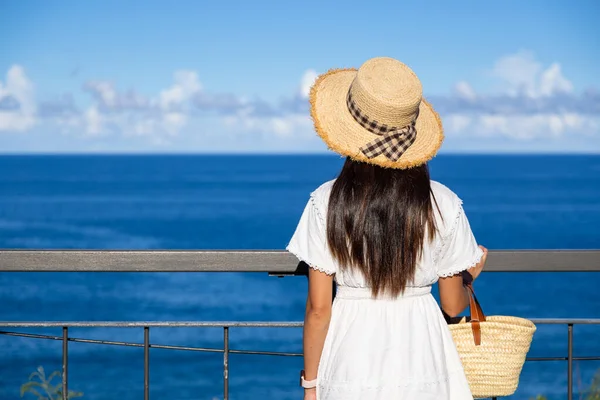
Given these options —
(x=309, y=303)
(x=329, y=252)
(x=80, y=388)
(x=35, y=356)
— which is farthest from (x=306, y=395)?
(x=35, y=356)

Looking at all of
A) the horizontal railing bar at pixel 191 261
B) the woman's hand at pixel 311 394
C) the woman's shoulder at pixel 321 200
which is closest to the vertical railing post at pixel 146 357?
→ the horizontal railing bar at pixel 191 261

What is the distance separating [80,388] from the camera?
24.7 m

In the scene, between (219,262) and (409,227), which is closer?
(409,227)

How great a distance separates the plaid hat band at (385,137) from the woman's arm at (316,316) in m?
0.34

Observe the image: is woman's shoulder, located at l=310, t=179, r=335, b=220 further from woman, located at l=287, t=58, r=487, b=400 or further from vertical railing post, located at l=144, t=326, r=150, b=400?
vertical railing post, located at l=144, t=326, r=150, b=400

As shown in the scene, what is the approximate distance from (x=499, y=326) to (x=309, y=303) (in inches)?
20.4

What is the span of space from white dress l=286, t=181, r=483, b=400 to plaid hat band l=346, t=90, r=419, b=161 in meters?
0.14

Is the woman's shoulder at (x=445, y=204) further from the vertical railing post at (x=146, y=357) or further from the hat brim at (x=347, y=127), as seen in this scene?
the vertical railing post at (x=146, y=357)

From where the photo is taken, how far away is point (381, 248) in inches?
80.9

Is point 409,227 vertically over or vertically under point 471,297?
over

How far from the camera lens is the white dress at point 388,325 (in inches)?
82.8

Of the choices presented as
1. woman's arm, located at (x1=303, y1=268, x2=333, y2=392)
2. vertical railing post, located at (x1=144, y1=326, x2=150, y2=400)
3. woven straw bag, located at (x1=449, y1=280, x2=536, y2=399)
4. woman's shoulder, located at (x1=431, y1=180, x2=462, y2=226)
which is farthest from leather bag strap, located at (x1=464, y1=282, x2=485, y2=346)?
vertical railing post, located at (x1=144, y1=326, x2=150, y2=400)

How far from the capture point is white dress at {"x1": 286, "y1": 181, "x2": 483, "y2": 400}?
2.10 metres

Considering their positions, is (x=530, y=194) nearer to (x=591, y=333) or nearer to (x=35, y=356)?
(x=591, y=333)
